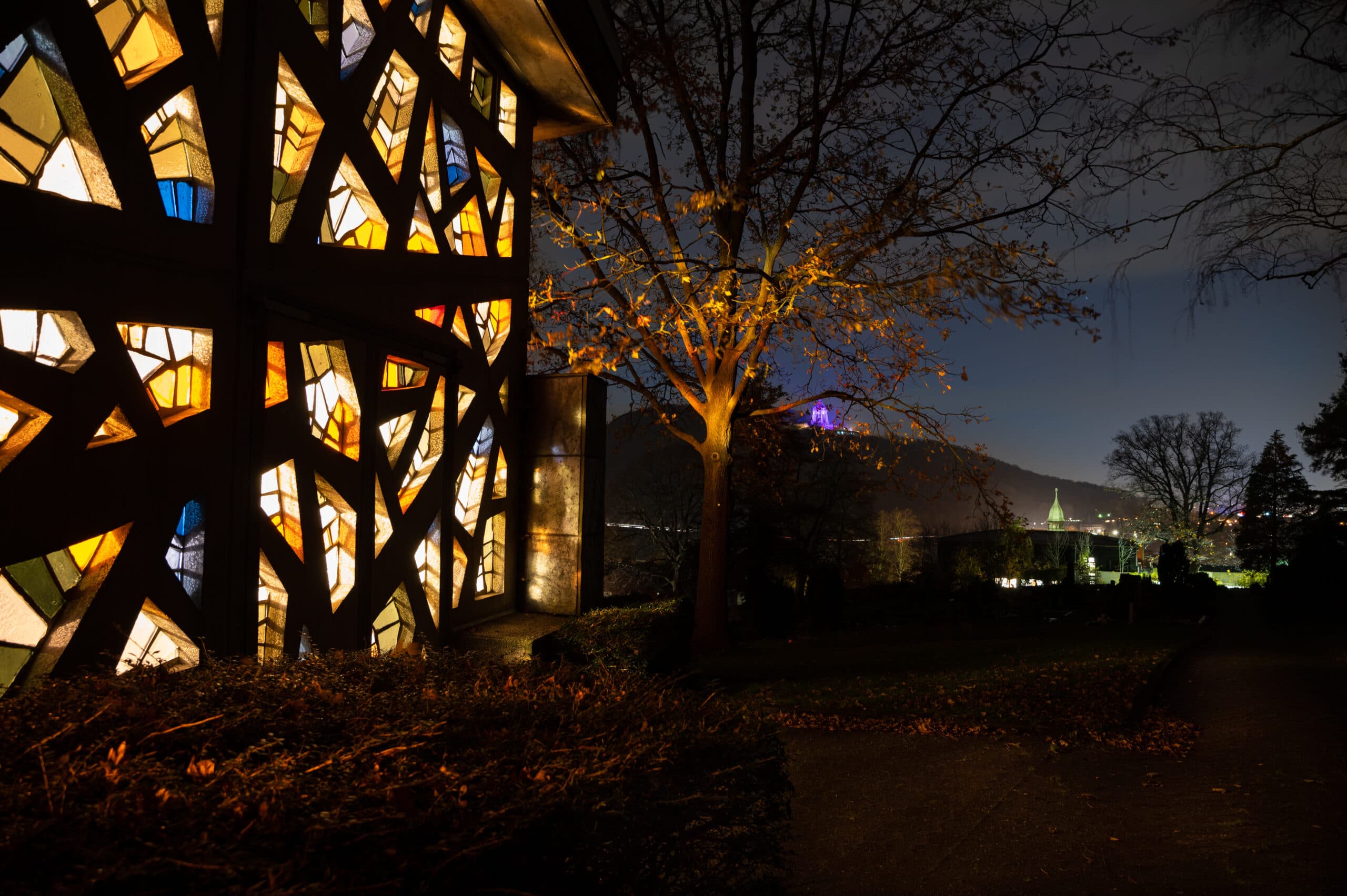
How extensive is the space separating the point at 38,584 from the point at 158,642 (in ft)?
3.21

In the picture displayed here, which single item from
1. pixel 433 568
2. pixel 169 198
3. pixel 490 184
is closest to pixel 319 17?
pixel 169 198

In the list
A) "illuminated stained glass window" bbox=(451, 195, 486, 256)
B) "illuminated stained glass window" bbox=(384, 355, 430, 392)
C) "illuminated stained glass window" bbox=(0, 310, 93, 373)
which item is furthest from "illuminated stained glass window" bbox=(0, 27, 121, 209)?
"illuminated stained glass window" bbox=(451, 195, 486, 256)

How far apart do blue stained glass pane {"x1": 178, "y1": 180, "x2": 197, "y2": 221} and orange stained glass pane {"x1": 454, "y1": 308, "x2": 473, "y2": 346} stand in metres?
3.82

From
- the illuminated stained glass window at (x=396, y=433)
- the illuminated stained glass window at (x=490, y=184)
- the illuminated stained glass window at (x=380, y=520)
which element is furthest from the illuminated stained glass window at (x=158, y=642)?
the illuminated stained glass window at (x=490, y=184)

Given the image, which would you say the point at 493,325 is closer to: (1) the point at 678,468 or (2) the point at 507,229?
(2) the point at 507,229

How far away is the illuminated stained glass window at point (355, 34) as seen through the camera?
725 cm

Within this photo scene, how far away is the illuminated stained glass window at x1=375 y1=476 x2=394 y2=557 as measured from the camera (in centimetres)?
779

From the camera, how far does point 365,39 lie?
7.48m

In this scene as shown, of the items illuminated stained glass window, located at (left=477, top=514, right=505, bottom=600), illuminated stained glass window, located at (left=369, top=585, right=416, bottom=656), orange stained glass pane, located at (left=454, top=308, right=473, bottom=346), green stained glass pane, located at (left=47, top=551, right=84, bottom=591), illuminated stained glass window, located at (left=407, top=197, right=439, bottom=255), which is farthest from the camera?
illuminated stained glass window, located at (left=477, top=514, right=505, bottom=600)

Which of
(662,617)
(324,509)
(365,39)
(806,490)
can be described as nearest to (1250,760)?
(662,617)

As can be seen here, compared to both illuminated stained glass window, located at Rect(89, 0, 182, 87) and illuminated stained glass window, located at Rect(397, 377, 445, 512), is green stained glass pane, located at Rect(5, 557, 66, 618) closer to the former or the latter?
illuminated stained glass window, located at Rect(89, 0, 182, 87)

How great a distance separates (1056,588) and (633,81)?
3363 cm

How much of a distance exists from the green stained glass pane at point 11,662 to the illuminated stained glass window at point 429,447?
13.5 feet

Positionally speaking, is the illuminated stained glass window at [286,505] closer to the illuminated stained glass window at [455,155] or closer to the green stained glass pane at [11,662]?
the green stained glass pane at [11,662]
